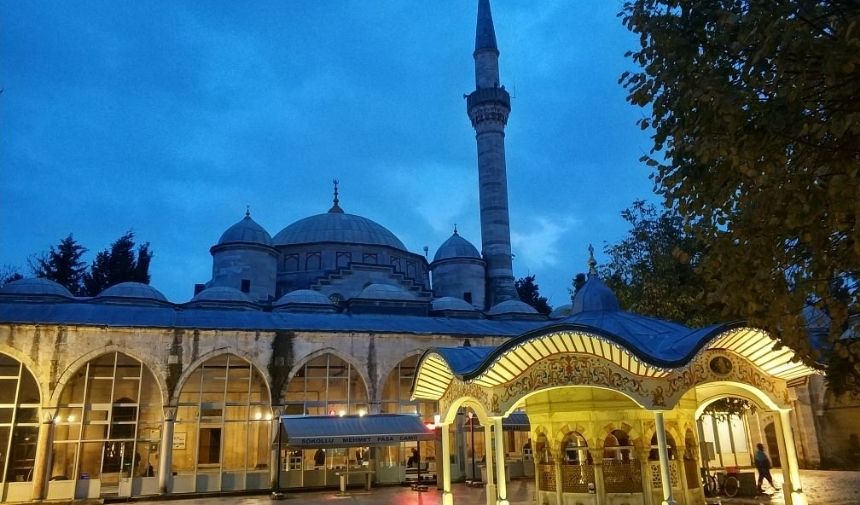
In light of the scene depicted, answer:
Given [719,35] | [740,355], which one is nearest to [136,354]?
[740,355]

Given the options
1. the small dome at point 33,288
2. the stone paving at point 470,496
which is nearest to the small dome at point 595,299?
the stone paving at point 470,496

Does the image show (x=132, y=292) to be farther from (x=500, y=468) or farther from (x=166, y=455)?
(x=500, y=468)

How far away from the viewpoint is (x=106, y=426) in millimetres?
23406

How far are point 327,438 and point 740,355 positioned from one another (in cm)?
1196

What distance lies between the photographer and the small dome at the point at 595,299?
1109 centimetres

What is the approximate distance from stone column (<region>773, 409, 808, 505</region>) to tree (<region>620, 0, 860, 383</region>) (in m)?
4.08

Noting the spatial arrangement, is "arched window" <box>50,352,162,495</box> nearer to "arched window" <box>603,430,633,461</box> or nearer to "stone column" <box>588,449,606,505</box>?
"arched window" <box>603,430,633,461</box>

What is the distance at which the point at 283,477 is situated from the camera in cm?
1945

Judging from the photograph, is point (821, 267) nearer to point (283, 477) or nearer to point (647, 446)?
point (647, 446)

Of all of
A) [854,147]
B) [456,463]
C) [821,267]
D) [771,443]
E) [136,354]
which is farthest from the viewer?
[771,443]

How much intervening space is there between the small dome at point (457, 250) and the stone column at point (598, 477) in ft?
83.7

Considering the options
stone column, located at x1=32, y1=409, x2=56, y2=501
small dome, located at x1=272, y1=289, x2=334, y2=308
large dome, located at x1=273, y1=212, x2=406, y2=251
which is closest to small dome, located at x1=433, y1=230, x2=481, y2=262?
large dome, located at x1=273, y1=212, x2=406, y2=251

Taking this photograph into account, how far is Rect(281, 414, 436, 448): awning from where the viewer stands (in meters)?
17.9

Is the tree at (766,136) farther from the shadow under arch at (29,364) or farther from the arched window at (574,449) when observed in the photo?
the shadow under arch at (29,364)
